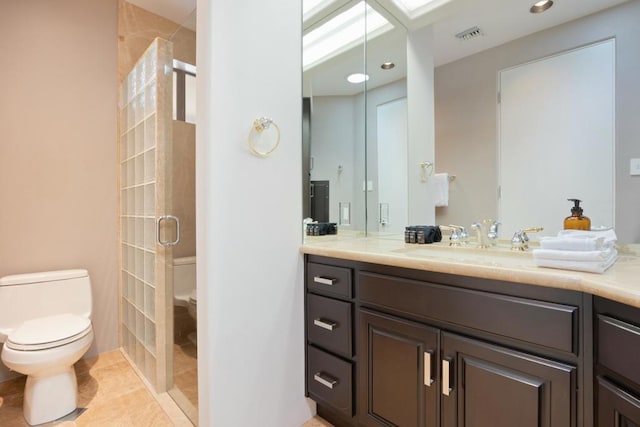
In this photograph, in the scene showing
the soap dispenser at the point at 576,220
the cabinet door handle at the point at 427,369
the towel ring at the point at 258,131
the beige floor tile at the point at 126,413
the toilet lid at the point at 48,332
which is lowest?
the beige floor tile at the point at 126,413

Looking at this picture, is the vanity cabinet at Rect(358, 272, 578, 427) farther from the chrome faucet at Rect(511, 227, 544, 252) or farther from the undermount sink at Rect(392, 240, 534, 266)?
the chrome faucet at Rect(511, 227, 544, 252)

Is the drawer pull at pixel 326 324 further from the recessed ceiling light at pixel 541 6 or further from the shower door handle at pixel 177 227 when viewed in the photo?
the recessed ceiling light at pixel 541 6

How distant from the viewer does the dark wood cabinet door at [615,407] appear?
2.44 feet

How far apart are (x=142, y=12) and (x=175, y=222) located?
6.10 ft

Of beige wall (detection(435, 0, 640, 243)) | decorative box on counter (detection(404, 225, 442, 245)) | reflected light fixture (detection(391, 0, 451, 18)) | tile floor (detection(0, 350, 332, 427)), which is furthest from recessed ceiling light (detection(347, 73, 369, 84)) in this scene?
tile floor (detection(0, 350, 332, 427))

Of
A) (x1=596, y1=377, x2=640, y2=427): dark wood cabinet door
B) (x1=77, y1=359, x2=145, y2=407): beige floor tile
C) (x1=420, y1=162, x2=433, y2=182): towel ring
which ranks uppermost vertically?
(x1=420, y1=162, x2=433, y2=182): towel ring

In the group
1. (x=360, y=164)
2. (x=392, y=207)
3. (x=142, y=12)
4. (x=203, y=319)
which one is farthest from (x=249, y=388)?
(x=142, y=12)

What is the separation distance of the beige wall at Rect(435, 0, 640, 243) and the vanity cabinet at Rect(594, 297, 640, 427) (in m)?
Answer: 0.62

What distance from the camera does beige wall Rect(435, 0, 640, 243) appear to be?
1.19 meters

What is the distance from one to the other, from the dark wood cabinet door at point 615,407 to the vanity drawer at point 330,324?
0.82m

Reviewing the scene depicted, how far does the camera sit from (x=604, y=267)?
Answer: 0.91 metres

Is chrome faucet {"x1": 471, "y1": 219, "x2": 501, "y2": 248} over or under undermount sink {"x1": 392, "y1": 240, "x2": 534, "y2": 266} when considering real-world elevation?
over

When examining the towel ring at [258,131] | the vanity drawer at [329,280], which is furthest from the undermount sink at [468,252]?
the towel ring at [258,131]

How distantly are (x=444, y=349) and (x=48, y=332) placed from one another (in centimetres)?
195
